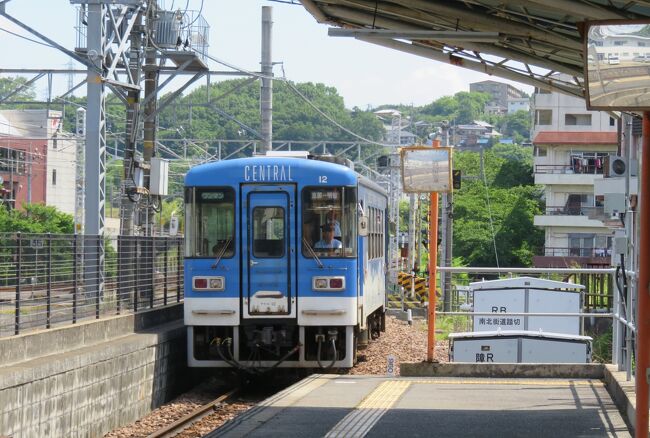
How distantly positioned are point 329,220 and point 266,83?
1127 cm

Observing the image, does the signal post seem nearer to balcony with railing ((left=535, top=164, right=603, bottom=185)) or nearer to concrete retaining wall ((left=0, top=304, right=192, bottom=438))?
concrete retaining wall ((left=0, top=304, right=192, bottom=438))

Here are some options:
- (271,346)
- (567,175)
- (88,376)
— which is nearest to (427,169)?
(88,376)

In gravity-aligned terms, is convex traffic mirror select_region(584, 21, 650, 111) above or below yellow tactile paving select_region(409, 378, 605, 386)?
above

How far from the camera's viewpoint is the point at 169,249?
71.7 feet

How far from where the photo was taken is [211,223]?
16531 millimetres

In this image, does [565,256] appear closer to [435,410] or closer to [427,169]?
[427,169]

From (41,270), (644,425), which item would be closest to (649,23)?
(644,425)

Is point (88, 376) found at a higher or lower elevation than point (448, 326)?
higher

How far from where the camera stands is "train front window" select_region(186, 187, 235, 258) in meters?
16.5

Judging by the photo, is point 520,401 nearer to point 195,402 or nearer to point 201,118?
point 195,402

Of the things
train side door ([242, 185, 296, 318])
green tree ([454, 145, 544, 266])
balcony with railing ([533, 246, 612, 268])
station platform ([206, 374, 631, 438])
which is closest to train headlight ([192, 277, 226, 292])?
train side door ([242, 185, 296, 318])

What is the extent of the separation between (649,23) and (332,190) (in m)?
10.2

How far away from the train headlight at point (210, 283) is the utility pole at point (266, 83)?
975 centimetres

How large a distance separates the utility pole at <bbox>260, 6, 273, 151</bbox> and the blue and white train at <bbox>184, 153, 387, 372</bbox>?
945 centimetres
